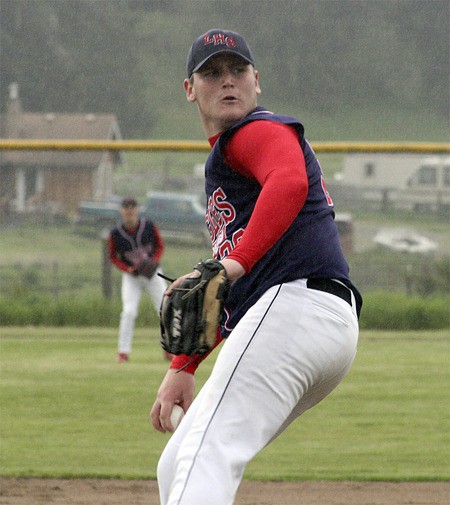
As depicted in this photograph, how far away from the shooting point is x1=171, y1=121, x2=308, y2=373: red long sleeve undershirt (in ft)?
7.57

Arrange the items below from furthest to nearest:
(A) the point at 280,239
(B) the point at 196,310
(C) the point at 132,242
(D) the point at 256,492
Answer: (C) the point at 132,242 < (D) the point at 256,492 < (A) the point at 280,239 < (B) the point at 196,310

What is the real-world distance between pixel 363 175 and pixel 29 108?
18.4ft

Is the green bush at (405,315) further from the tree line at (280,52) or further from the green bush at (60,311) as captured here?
the tree line at (280,52)

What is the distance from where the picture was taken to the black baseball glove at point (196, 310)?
228cm

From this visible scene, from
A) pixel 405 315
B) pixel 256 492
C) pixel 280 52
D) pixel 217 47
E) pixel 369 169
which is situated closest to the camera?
pixel 217 47

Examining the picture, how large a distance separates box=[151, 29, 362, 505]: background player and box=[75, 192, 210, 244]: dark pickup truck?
1087cm

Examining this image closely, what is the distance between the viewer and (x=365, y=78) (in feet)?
57.4

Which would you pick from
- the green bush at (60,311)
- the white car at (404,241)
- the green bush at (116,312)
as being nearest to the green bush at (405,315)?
the green bush at (116,312)

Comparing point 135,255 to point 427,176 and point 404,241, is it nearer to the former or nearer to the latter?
point 404,241

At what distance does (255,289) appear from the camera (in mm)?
2529

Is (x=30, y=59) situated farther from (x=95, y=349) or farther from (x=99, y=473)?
(x=99, y=473)

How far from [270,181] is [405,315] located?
10.8m

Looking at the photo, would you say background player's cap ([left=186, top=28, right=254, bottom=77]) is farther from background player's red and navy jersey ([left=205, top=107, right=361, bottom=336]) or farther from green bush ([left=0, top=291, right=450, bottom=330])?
green bush ([left=0, top=291, right=450, bottom=330])

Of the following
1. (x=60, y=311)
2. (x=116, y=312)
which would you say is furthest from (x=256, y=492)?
(x=60, y=311)
